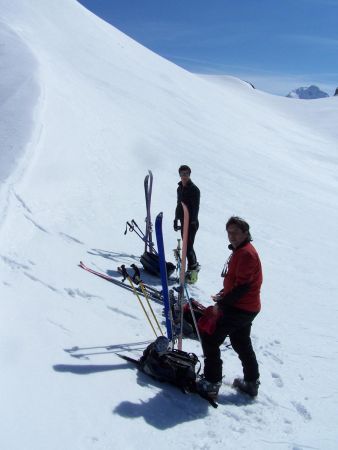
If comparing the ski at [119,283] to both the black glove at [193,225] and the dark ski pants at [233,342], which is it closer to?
the black glove at [193,225]

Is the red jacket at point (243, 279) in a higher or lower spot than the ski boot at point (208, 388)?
higher

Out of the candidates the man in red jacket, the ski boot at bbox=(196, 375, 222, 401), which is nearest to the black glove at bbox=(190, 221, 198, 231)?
the man in red jacket

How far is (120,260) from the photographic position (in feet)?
25.2

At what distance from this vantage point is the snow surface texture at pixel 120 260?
3.92m

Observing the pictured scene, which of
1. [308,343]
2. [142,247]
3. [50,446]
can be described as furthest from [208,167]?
[50,446]

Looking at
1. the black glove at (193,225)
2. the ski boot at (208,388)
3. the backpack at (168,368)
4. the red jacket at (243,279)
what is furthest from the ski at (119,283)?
the red jacket at (243,279)

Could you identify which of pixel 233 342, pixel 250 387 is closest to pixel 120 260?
pixel 233 342

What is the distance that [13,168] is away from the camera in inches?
346

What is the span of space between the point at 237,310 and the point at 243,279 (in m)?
0.32

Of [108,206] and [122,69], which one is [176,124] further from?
[108,206]

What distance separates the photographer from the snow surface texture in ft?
12.8

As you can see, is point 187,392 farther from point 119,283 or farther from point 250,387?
point 119,283

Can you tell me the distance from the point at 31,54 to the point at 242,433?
17189mm

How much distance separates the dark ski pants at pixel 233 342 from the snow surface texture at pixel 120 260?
0.28 metres
